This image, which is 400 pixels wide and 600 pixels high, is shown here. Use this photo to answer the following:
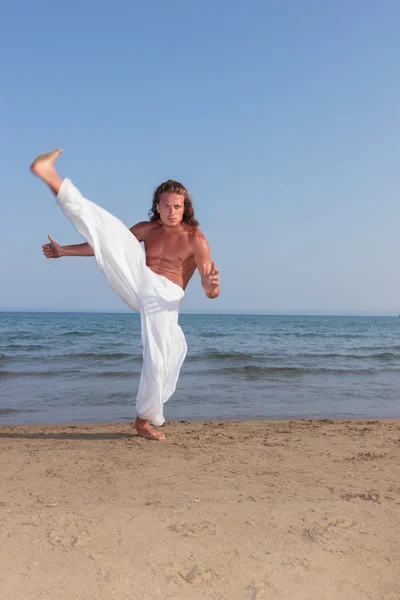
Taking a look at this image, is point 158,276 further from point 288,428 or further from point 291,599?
point 291,599

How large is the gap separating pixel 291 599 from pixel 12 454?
3212 millimetres

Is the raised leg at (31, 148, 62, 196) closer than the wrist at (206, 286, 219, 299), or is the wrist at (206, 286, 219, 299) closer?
the raised leg at (31, 148, 62, 196)

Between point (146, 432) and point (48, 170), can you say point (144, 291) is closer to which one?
point (48, 170)

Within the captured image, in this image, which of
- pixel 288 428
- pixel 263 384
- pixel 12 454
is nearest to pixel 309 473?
pixel 288 428

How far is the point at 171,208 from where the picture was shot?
507 cm

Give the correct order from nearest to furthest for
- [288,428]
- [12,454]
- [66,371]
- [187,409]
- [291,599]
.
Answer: [291,599] → [12,454] → [288,428] → [187,409] → [66,371]

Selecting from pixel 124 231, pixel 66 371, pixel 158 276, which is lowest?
pixel 66 371

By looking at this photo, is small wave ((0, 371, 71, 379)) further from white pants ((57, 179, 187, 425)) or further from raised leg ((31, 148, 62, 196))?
raised leg ((31, 148, 62, 196))

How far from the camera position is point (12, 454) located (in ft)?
15.1

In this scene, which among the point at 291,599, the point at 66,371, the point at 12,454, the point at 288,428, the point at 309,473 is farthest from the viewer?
the point at 66,371

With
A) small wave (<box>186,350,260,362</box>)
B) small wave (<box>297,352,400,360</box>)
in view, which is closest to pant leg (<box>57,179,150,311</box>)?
small wave (<box>186,350,260,362</box>)

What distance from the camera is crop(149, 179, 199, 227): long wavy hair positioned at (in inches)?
202

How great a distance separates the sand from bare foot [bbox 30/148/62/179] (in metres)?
2.42

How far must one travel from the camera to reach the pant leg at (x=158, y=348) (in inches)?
193
